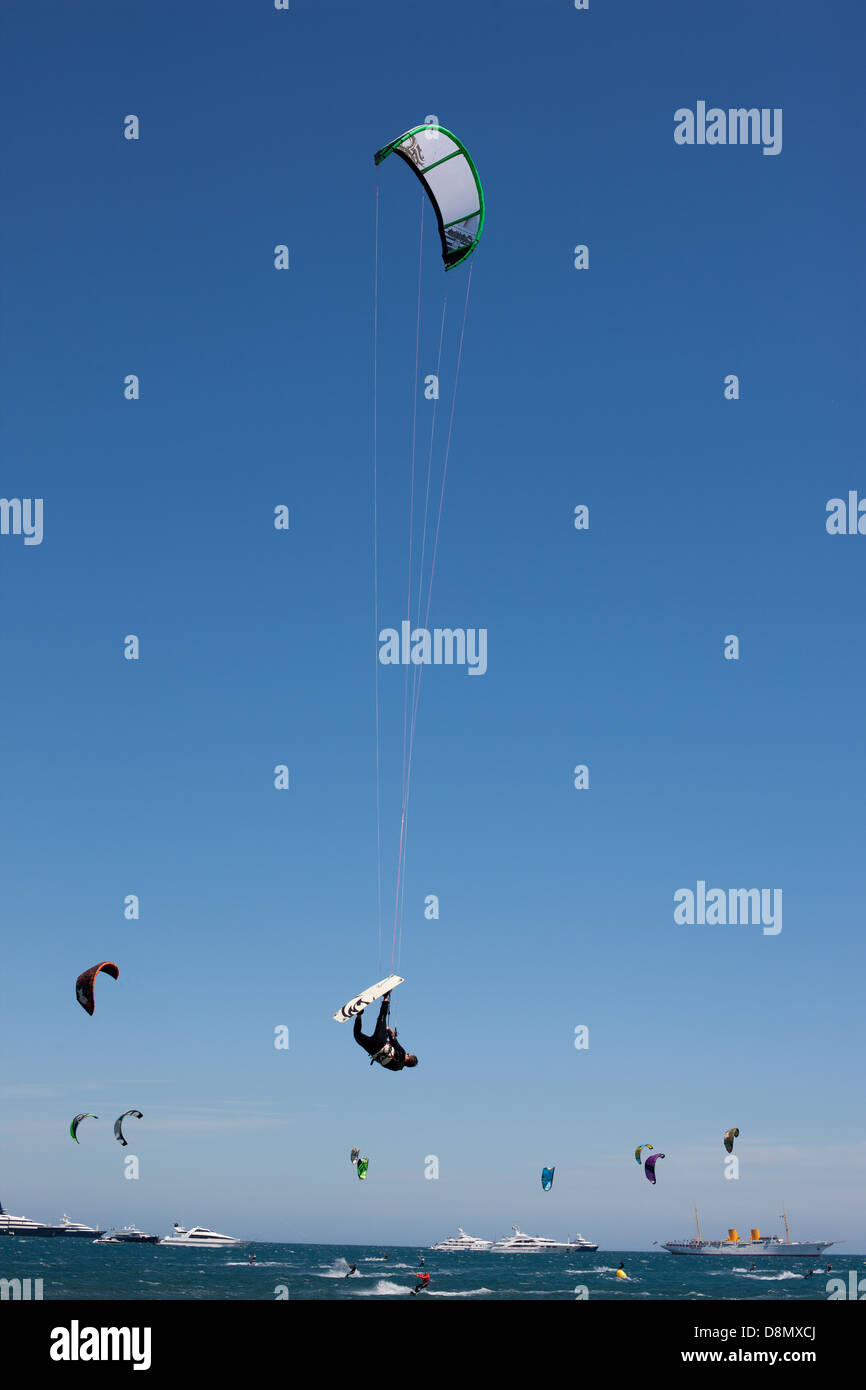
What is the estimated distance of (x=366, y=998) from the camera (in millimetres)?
15117

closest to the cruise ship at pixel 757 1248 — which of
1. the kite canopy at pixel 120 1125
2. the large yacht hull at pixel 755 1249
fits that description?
the large yacht hull at pixel 755 1249

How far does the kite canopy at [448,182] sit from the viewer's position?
16812mm

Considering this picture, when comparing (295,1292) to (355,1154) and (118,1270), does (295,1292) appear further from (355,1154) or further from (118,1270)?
(355,1154)

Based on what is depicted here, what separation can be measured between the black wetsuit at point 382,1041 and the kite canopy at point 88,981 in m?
10.2

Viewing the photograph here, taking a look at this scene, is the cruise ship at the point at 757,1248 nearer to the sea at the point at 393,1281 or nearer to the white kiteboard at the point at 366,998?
the sea at the point at 393,1281

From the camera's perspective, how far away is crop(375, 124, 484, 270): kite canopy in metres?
16.8

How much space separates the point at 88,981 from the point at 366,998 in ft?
36.8

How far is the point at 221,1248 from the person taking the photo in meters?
144

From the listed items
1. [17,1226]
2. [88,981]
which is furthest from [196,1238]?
[88,981]
